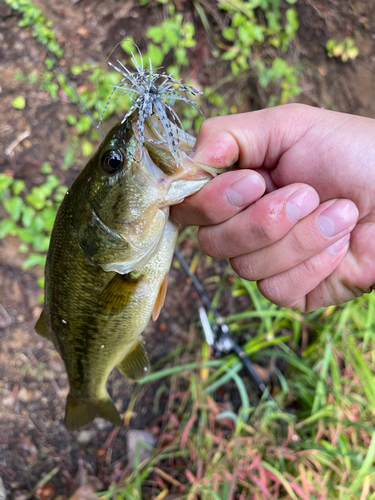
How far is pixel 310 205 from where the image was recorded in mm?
1278

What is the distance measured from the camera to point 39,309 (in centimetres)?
281

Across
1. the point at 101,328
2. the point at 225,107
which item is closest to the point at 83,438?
the point at 101,328

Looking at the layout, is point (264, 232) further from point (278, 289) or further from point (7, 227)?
point (7, 227)

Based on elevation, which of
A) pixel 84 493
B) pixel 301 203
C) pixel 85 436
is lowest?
pixel 84 493

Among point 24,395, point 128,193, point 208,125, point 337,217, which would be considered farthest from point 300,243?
point 24,395

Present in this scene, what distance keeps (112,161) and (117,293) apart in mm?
574

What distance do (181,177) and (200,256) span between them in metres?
2.06

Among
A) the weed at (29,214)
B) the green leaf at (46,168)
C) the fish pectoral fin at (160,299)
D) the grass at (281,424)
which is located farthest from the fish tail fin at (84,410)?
the green leaf at (46,168)

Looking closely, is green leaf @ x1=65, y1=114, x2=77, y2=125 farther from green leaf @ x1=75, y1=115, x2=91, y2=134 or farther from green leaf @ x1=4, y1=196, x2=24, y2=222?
green leaf @ x1=4, y1=196, x2=24, y2=222

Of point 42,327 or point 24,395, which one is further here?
point 24,395

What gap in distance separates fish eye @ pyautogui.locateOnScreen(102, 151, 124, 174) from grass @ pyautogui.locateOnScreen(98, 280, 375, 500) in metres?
1.94

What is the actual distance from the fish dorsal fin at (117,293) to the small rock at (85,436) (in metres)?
1.84

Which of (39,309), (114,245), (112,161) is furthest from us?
(39,309)

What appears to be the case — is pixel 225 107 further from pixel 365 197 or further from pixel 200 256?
pixel 365 197
